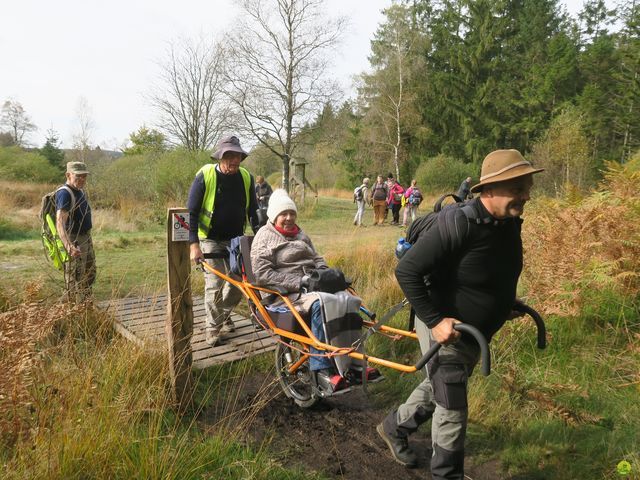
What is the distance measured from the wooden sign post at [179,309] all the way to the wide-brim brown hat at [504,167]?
7.26 feet

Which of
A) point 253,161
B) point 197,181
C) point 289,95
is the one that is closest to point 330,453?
point 197,181

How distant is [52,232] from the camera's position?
4840 millimetres

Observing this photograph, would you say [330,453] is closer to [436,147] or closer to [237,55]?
[237,55]

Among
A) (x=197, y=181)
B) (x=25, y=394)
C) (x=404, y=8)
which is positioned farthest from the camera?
(x=404, y=8)

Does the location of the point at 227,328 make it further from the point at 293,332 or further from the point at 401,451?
the point at 401,451

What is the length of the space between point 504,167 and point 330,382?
1.75 metres

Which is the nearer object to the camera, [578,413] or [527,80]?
[578,413]

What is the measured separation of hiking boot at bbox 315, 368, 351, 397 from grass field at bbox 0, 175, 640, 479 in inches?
21.6

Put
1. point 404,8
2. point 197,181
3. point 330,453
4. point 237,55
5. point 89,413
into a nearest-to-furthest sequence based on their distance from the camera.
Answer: point 89,413
point 330,453
point 197,181
point 237,55
point 404,8

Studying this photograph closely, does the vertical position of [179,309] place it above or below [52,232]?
below

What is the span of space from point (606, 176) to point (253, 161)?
99.2 feet

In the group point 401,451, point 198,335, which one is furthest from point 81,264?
point 401,451

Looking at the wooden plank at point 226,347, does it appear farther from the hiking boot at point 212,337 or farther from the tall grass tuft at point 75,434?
the tall grass tuft at point 75,434

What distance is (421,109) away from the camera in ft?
113
